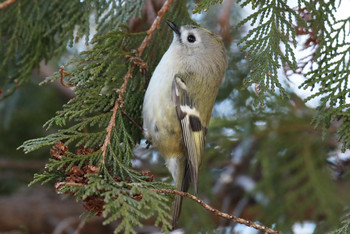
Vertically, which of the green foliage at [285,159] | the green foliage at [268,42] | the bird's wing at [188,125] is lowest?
the green foliage at [285,159]

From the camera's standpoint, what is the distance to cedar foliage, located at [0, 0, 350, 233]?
1.21 m

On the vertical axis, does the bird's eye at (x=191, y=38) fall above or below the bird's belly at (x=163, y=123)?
above

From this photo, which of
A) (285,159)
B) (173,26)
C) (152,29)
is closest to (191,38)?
(173,26)

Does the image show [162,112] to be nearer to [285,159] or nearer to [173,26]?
[173,26]

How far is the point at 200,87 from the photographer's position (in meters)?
1.72

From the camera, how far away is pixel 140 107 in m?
1.67

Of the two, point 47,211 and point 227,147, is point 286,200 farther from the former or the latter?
point 47,211

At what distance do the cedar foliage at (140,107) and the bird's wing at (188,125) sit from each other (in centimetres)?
12

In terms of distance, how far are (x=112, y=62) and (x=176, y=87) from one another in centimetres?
29

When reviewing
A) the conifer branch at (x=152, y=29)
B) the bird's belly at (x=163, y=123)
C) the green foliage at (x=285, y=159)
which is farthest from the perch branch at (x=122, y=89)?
the green foliage at (x=285, y=159)

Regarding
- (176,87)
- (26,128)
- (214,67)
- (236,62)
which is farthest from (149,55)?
(26,128)

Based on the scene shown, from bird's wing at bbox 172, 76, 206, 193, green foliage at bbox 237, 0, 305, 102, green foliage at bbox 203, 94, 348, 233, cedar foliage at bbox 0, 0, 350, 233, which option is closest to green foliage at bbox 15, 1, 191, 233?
cedar foliage at bbox 0, 0, 350, 233

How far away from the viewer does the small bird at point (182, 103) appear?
1608mm

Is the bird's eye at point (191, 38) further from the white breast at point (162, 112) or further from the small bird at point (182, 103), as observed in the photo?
the white breast at point (162, 112)
